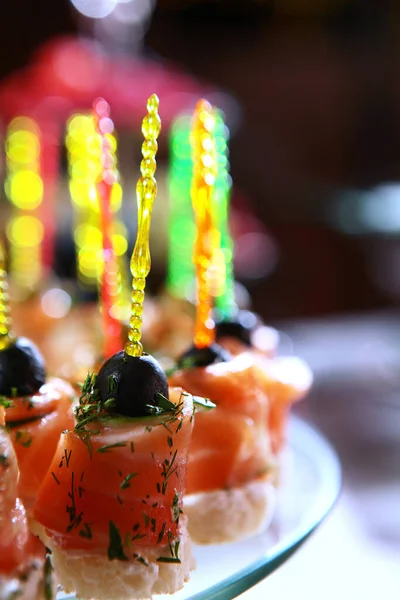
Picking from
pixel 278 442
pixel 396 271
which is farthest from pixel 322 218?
pixel 278 442

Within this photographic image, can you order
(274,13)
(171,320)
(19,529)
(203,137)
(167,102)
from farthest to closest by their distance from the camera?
(274,13) → (167,102) → (171,320) → (203,137) → (19,529)

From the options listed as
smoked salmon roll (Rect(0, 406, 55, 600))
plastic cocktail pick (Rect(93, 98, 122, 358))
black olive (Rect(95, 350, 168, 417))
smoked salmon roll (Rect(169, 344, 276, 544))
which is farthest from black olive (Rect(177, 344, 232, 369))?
smoked salmon roll (Rect(0, 406, 55, 600))

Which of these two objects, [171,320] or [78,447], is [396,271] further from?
[78,447]

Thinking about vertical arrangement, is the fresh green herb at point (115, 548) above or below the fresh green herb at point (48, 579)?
above

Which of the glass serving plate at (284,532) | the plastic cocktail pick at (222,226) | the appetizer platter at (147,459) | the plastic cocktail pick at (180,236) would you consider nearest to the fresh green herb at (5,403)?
the appetizer platter at (147,459)

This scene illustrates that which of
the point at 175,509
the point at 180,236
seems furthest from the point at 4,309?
the point at 180,236

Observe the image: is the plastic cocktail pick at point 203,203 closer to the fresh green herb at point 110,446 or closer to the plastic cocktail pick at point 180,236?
the fresh green herb at point 110,446
